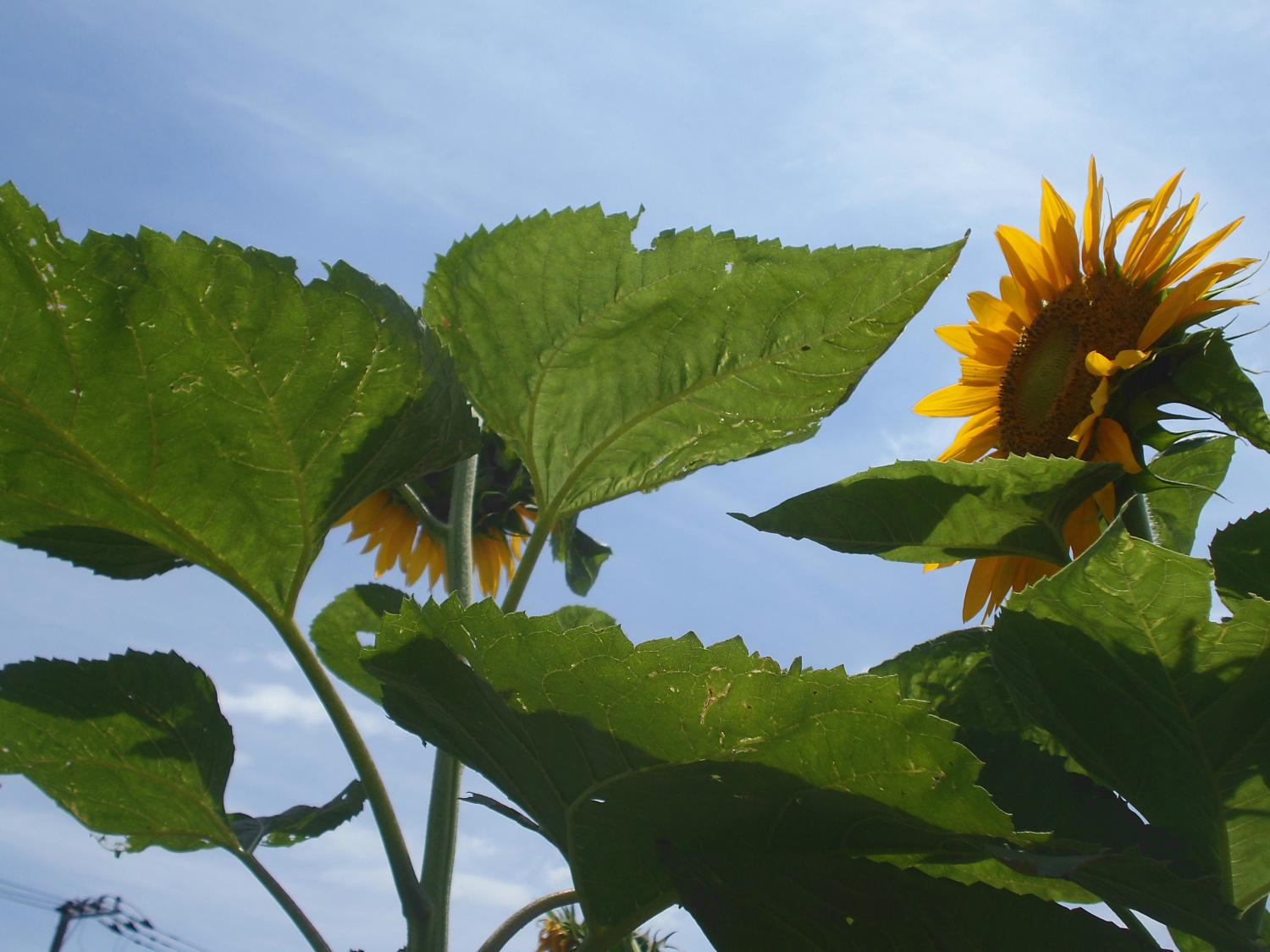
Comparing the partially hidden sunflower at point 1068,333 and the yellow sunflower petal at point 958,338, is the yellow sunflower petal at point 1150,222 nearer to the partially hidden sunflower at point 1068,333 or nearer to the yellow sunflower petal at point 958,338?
the partially hidden sunflower at point 1068,333

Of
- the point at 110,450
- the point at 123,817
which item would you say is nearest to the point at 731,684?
the point at 110,450

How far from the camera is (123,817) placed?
1051 mm

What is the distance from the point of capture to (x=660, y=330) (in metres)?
1.03

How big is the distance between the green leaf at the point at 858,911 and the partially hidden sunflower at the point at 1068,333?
1.86 feet

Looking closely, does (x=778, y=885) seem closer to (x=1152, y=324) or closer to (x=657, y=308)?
(x=657, y=308)

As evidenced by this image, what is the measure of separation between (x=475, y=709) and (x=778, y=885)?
23cm

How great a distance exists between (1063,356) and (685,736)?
40.8 inches

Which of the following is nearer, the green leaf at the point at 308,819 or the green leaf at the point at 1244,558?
the green leaf at the point at 1244,558

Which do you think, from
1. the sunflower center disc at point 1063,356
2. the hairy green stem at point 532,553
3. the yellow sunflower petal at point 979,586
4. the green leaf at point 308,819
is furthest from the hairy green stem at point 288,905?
the sunflower center disc at point 1063,356

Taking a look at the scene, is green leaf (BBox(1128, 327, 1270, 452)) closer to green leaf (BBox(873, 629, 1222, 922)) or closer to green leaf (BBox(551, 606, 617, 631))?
green leaf (BBox(873, 629, 1222, 922))

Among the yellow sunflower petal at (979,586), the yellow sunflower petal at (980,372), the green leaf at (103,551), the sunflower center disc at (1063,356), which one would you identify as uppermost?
the yellow sunflower petal at (980,372)

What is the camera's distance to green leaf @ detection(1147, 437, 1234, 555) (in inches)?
51.6

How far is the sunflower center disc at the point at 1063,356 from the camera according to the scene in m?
1.50

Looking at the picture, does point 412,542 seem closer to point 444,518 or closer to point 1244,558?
point 444,518
